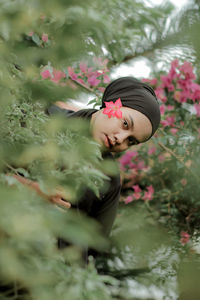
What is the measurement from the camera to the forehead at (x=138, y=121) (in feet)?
3.45

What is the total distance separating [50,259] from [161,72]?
5.14 feet

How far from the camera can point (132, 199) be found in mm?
1748

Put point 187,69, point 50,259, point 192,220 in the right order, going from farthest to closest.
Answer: point 187,69
point 192,220
point 50,259

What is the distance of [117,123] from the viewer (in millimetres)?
1049

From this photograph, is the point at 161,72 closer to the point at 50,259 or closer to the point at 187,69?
the point at 187,69

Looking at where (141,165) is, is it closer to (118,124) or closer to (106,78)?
(106,78)

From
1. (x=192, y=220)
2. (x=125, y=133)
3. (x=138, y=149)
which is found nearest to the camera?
(x=125, y=133)

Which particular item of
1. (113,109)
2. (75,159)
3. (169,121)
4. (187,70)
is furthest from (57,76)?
(187,70)

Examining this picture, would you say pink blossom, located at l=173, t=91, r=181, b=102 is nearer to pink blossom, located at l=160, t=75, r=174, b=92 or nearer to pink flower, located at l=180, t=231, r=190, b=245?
pink blossom, located at l=160, t=75, r=174, b=92

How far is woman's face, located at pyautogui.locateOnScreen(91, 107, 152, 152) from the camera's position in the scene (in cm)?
105

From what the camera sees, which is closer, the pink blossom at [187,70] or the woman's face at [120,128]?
the woman's face at [120,128]

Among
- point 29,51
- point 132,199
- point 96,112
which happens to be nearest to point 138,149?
point 132,199

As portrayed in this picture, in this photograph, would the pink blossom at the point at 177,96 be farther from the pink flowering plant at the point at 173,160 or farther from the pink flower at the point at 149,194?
the pink flower at the point at 149,194

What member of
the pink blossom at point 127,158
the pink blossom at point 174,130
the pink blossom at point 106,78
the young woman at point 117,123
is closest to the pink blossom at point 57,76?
the young woman at point 117,123
